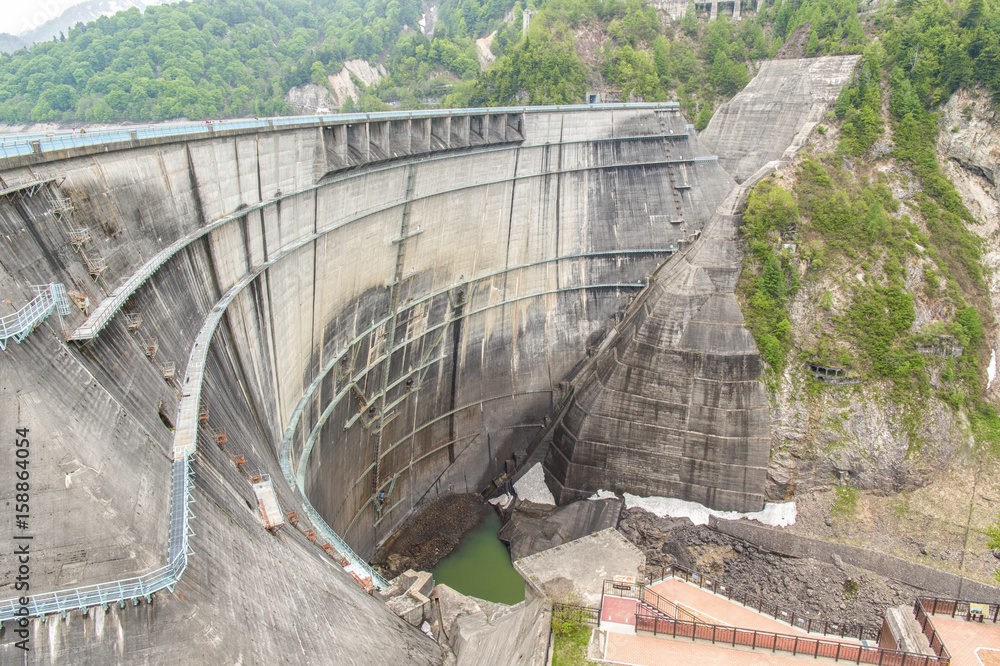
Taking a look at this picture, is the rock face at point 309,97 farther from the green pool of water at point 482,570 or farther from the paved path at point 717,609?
the paved path at point 717,609

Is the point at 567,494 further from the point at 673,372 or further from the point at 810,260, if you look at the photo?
the point at 810,260

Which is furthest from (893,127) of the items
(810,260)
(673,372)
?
(673,372)

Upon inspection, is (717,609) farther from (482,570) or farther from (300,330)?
(482,570)

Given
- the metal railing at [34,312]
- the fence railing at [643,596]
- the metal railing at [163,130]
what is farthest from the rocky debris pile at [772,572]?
the metal railing at [34,312]

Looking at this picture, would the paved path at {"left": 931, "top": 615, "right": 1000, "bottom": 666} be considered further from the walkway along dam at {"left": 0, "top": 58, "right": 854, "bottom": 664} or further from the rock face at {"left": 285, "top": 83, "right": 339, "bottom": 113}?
the rock face at {"left": 285, "top": 83, "right": 339, "bottom": 113}

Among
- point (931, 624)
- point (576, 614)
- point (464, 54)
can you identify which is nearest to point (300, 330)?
point (576, 614)

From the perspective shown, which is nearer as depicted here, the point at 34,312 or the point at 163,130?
the point at 34,312
